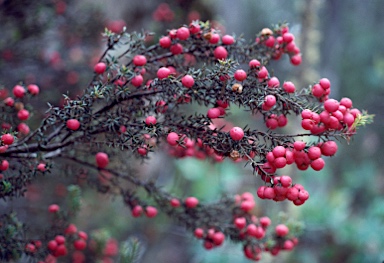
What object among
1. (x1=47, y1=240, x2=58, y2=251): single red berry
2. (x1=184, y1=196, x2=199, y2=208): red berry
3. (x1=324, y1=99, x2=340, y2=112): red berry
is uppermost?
(x1=324, y1=99, x2=340, y2=112): red berry

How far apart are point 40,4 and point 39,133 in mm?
1293

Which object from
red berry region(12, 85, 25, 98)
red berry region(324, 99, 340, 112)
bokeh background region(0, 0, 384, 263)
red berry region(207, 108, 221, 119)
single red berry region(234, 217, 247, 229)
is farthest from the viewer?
bokeh background region(0, 0, 384, 263)

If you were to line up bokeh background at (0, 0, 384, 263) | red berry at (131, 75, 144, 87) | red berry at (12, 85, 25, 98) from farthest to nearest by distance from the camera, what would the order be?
bokeh background at (0, 0, 384, 263) → red berry at (12, 85, 25, 98) → red berry at (131, 75, 144, 87)

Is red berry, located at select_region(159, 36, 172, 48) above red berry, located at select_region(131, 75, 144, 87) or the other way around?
above

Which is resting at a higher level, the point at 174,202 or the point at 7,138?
the point at 174,202

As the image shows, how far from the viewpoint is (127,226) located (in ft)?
10.5

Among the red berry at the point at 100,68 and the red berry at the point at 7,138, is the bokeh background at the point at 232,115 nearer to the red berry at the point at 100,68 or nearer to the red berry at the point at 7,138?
the red berry at the point at 100,68

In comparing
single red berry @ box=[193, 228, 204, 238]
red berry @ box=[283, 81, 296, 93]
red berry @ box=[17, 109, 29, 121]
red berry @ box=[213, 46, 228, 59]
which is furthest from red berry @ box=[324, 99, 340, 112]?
red berry @ box=[17, 109, 29, 121]

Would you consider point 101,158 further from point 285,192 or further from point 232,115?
point 232,115

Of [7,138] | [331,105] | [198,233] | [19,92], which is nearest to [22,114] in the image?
[19,92]

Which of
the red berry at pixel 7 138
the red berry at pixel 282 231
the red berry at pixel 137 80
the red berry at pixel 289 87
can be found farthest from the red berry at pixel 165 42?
the red berry at pixel 282 231

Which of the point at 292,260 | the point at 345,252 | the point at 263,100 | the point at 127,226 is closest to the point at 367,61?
the point at 345,252

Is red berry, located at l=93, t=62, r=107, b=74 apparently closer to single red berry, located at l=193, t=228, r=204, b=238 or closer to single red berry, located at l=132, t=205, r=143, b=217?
single red berry, located at l=132, t=205, r=143, b=217

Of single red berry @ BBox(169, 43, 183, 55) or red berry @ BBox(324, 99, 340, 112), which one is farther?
single red berry @ BBox(169, 43, 183, 55)
